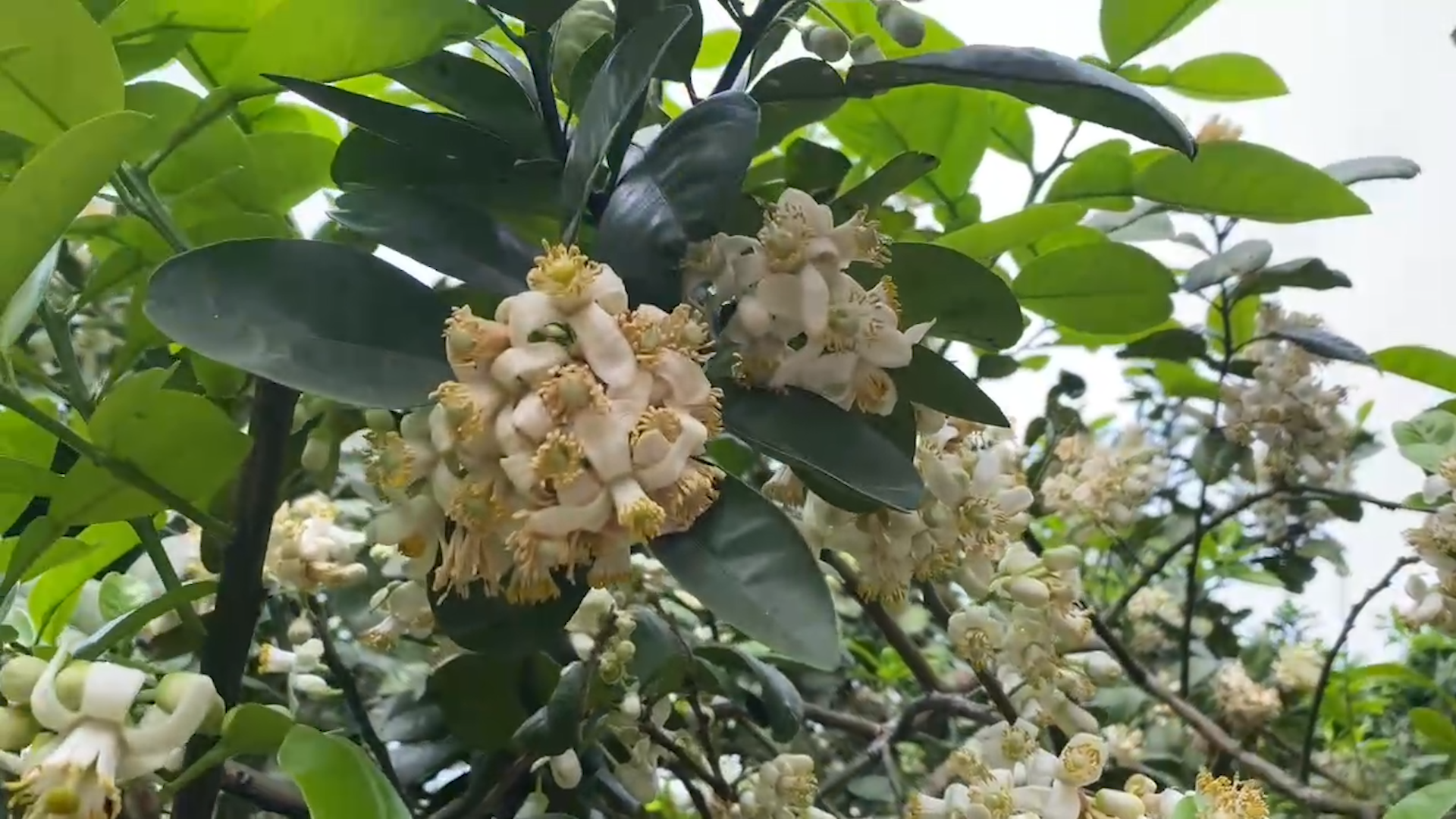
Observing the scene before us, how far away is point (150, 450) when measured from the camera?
44 cm

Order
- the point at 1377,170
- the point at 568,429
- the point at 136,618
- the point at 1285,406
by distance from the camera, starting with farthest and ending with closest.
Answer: the point at 1285,406 → the point at 1377,170 → the point at 136,618 → the point at 568,429

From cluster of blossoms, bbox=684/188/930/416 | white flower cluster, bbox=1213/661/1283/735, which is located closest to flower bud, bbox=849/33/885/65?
cluster of blossoms, bbox=684/188/930/416

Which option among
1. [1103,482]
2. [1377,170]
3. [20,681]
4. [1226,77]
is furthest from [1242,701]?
[20,681]

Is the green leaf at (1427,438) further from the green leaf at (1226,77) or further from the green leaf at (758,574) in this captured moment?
the green leaf at (758,574)

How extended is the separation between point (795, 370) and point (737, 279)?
1.5 inches

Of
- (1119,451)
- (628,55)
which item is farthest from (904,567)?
(1119,451)

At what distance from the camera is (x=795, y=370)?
0.43 metres

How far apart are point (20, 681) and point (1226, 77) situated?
0.69 metres

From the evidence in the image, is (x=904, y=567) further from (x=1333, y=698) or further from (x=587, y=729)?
(x=1333, y=698)

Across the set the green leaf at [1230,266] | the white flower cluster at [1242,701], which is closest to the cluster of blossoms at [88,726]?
the green leaf at [1230,266]

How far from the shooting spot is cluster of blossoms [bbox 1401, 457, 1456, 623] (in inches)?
30.5

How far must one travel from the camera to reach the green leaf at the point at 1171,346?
93 centimetres

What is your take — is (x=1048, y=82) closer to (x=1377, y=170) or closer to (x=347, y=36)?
(x=347, y=36)

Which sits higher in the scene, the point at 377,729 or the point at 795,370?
the point at 795,370
